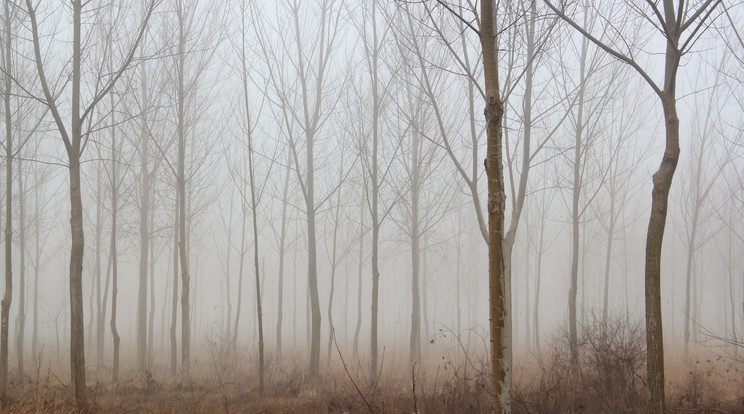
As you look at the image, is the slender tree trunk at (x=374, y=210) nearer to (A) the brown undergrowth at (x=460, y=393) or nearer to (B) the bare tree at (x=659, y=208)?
(A) the brown undergrowth at (x=460, y=393)

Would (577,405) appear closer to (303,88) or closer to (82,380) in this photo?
(82,380)

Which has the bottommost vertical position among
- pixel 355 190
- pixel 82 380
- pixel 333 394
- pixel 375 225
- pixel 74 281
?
pixel 333 394

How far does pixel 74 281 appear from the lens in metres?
5.15

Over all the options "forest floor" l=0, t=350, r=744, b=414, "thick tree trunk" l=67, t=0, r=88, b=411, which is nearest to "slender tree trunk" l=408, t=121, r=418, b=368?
"forest floor" l=0, t=350, r=744, b=414

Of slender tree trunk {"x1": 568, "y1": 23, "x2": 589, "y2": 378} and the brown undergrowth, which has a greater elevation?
slender tree trunk {"x1": 568, "y1": 23, "x2": 589, "y2": 378}

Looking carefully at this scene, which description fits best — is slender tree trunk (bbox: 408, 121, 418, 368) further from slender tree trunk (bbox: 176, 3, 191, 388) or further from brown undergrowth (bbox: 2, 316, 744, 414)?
slender tree trunk (bbox: 176, 3, 191, 388)

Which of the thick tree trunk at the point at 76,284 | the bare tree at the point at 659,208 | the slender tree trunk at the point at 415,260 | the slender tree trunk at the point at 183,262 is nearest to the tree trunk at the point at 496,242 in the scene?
the bare tree at the point at 659,208

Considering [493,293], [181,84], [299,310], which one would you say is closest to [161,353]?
[181,84]

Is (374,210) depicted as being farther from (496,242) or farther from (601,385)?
(496,242)

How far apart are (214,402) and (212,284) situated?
128ft

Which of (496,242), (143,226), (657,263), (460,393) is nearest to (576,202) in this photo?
(460,393)

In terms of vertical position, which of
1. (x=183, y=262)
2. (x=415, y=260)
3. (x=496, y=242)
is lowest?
(x=415, y=260)

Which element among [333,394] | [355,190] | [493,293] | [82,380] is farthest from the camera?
[355,190]

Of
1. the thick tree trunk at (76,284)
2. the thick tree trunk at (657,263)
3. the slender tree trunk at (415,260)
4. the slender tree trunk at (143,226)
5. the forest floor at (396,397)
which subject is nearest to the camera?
the thick tree trunk at (657,263)
